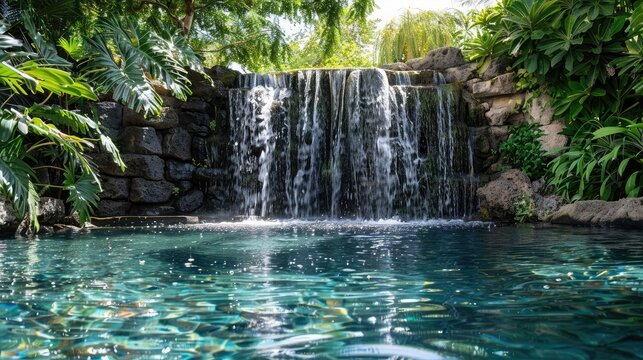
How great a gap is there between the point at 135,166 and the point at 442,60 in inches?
275

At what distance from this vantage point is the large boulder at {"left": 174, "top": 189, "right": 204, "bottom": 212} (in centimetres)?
1076

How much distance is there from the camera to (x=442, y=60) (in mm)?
12555

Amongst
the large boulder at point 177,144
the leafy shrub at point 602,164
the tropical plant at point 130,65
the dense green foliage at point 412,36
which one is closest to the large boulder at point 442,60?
the leafy shrub at point 602,164

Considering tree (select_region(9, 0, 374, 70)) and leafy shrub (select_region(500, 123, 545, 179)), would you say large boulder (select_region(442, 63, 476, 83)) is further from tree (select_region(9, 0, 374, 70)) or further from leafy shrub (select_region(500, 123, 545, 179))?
tree (select_region(9, 0, 374, 70))

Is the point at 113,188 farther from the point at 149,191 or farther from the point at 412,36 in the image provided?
the point at 412,36

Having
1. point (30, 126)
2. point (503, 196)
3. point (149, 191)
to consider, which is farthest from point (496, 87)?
point (30, 126)

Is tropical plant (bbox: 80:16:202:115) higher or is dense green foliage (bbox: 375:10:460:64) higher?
dense green foliage (bbox: 375:10:460:64)

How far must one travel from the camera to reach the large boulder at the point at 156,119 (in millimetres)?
10455

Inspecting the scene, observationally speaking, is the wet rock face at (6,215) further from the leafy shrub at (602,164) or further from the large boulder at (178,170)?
the leafy shrub at (602,164)

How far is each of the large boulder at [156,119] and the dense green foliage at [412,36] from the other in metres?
11.4

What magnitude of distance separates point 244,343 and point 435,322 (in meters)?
0.77

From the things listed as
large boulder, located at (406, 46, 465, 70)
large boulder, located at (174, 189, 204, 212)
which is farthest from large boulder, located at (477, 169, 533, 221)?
large boulder, located at (174, 189, 204, 212)

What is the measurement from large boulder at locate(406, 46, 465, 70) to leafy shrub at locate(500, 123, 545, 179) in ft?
7.82

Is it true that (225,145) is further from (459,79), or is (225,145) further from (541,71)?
(541,71)
